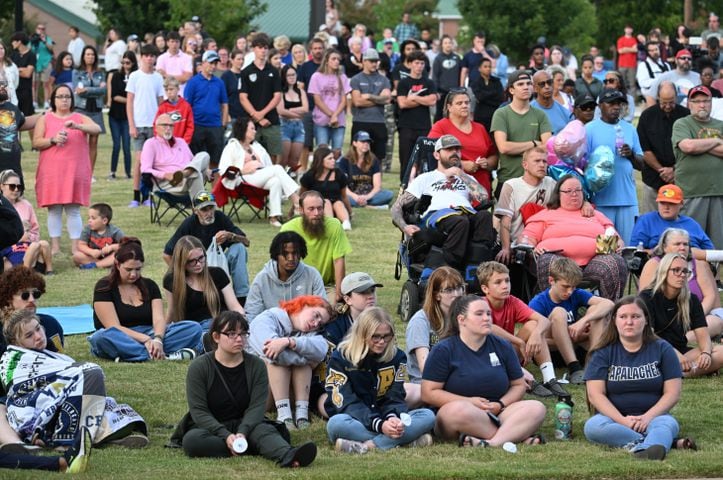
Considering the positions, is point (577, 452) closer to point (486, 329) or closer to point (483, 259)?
point (486, 329)

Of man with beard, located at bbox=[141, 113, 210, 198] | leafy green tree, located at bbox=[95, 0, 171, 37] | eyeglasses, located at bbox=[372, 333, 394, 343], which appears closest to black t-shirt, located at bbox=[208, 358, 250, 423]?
eyeglasses, located at bbox=[372, 333, 394, 343]

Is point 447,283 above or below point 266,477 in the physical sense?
above

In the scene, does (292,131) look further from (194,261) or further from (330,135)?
(194,261)

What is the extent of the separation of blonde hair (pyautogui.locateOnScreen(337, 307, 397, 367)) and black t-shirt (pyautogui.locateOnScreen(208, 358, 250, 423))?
0.62 m

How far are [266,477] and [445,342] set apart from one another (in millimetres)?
1617

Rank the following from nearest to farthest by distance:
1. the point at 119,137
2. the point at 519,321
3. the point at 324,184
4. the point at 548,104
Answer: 1. the point at 519,321
2. the point at 548,104
3. the point at 324,184
4. the point at 119,137

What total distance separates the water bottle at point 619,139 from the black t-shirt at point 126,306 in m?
4.28

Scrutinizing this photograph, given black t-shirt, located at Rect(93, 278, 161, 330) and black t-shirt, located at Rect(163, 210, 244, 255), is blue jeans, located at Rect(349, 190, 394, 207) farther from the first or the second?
black t-shirt, located at Rect(93, 278, 161, 330)

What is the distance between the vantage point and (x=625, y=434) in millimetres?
7812

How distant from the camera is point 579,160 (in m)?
11.8

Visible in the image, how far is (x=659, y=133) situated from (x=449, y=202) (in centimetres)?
337

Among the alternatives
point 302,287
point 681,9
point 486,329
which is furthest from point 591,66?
point 681,9

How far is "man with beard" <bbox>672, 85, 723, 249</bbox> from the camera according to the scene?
1262 centimetres

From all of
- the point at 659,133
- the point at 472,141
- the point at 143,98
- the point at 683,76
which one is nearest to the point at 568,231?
the point at 472,141
